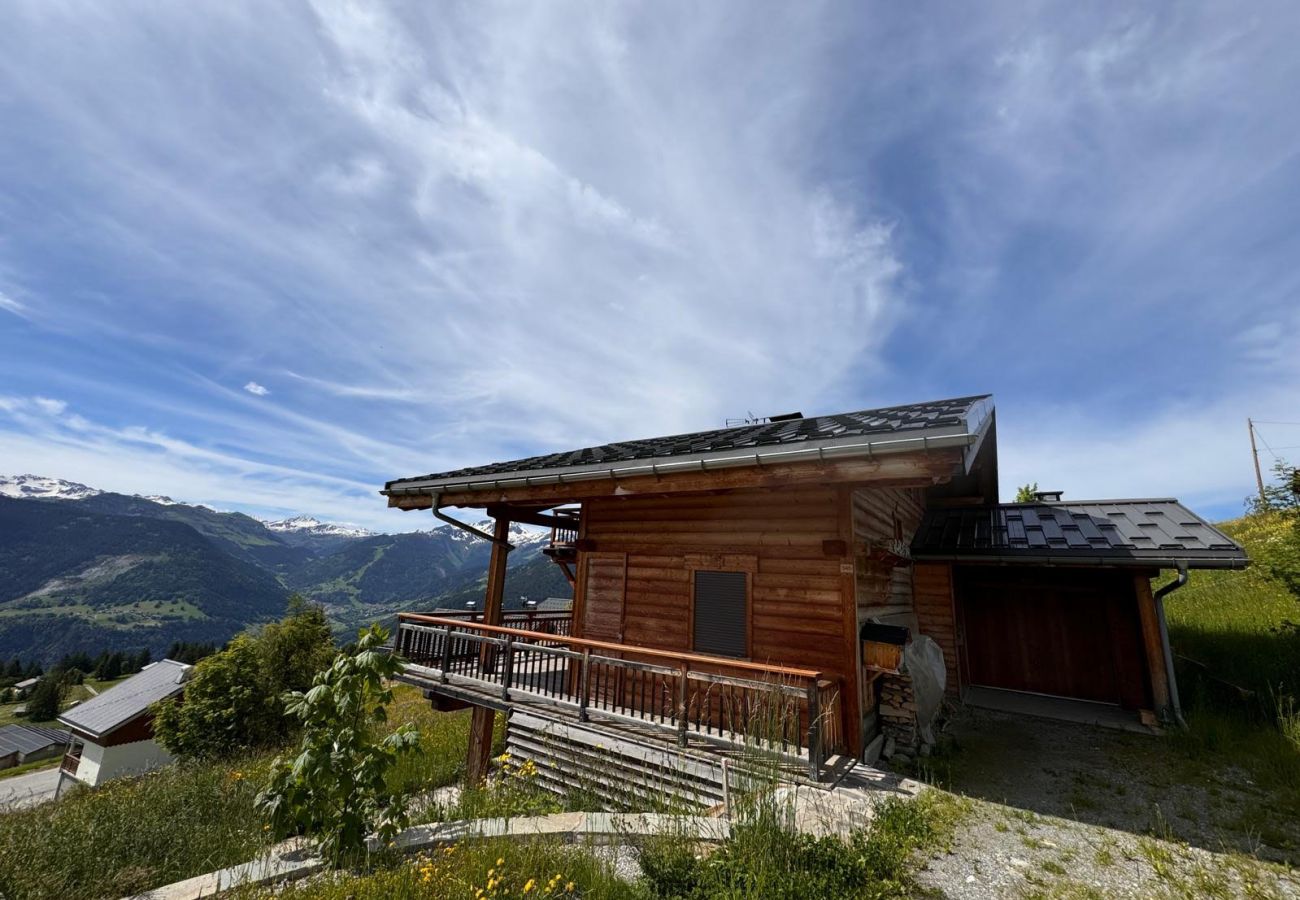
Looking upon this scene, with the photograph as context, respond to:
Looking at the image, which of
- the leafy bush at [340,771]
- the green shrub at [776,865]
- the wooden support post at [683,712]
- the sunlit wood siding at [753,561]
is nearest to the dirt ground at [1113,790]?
the green shrub at [776,865]

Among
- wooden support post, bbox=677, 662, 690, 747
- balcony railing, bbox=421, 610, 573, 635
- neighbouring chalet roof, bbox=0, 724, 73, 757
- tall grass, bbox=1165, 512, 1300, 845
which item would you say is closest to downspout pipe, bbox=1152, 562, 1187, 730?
tall grass, bbox=1165, 512, 1300, 845

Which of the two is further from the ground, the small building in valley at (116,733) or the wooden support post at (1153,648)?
the wooden support post at (1153,648)

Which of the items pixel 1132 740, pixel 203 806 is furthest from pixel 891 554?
pixel 203 806

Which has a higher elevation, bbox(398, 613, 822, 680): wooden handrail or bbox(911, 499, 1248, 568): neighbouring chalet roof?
bbox(911, 499, 1248, 568): neighbouring chalet roof

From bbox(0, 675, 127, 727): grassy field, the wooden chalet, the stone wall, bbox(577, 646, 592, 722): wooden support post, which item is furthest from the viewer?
bbox(0, 675, 127, 727): grassy field

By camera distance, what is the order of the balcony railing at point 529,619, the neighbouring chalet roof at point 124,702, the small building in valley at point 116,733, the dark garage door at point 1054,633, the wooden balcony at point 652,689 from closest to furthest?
the wooden balcony at point 652,689
the dark garage door at point 1054,633
the balcony railing at point 529,619
the small building in valley at point 116,733
the neighbouring chalet roof at point 124,702

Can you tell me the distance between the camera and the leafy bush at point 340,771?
14.4ft

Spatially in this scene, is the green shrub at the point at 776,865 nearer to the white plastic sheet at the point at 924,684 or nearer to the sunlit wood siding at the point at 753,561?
the sunlit wood siding at the point at 753,561

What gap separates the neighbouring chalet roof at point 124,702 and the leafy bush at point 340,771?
33.3 meters

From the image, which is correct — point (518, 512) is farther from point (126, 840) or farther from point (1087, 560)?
point (1087, 560)

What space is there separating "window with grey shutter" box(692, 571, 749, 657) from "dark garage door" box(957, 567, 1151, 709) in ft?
20.4

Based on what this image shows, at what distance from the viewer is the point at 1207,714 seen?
326 inches

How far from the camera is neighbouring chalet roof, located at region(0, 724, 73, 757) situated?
5759 centimetres

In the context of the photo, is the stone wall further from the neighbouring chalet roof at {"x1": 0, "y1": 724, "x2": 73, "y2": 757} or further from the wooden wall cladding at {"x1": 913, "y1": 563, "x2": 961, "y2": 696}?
the neighbouring chalet roof at {"x1": 0, "y1": 724, "x2": 73, "y2": 757}
